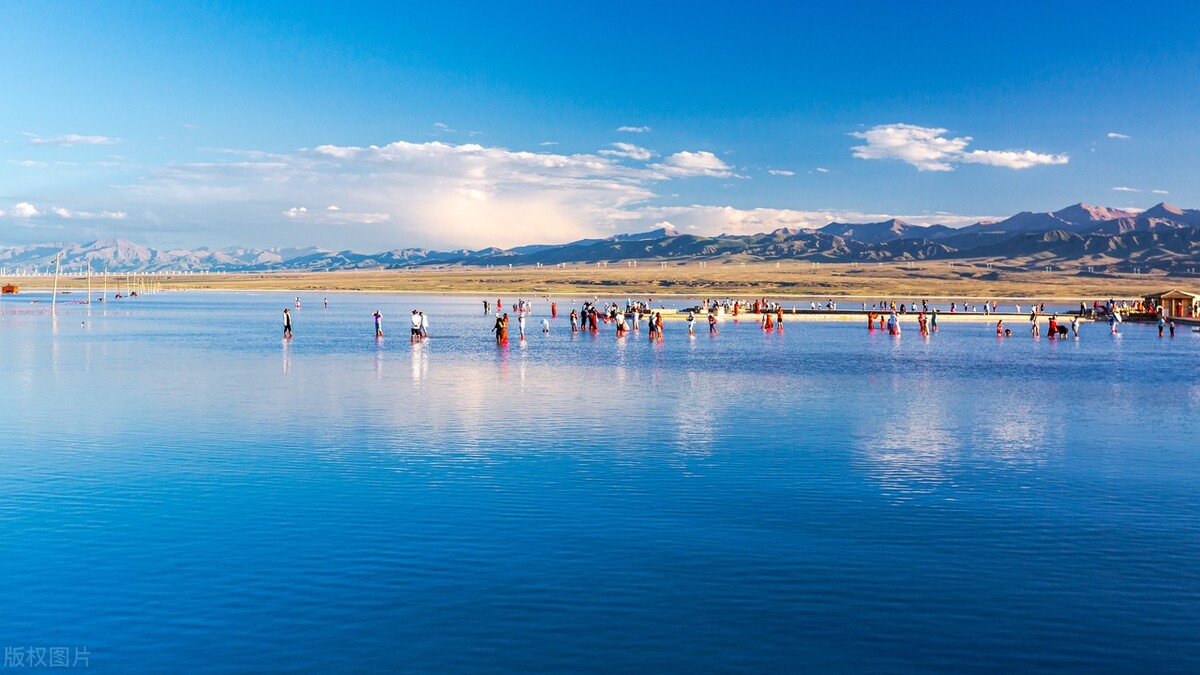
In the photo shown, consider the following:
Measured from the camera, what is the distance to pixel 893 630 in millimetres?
12805

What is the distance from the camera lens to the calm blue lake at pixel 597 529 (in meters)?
12.4

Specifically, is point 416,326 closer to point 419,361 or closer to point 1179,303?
point 419,361

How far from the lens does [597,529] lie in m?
17.7

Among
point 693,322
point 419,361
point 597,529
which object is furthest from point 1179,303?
point 597,529

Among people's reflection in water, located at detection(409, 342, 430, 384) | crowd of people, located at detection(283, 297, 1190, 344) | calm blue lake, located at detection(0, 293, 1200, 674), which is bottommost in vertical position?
calm blue lake, located at detection(0, 293, 1200, 674)

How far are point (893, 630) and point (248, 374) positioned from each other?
1484 inches

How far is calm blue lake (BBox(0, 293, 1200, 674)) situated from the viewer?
40.8 ft

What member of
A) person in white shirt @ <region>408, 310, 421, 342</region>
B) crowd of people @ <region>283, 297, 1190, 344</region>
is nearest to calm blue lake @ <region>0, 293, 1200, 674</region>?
person in white shirt @ <region>408, 310, 421, 342</region>

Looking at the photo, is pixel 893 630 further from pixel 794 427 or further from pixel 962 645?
pixel 794 427

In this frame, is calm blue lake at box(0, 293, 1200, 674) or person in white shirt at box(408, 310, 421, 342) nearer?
calm blue lake at box(0, 293, 1200, 674)

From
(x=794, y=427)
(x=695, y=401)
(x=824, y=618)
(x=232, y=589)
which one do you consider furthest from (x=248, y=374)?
(x=824, y=618)

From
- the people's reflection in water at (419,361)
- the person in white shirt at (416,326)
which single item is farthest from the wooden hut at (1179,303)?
the people's reflection in water at (419,361)

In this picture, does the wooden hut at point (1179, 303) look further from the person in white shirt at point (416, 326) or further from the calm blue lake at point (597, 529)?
the person in white shirt at point (416, 326)

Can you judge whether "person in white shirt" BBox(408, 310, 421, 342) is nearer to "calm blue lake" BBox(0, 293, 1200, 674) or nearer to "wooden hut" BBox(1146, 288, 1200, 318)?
"calm blue lake" BBox(0, 293, 1200, 674)
